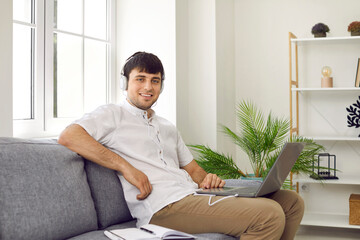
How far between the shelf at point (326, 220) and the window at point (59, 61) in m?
1.84

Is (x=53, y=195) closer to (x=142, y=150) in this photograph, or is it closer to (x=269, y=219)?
(x=142, y=150)

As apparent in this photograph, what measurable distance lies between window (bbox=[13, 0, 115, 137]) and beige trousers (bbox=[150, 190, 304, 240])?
1047 mm

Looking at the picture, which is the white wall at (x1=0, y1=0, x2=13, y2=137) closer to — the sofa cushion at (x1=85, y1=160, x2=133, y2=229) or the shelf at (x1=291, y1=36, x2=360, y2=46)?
the sofa cushion at (x1=85, y1=160, x2=133, y2=229)

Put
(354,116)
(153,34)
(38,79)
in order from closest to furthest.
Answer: (38,79) < (153,34) < (354,116)

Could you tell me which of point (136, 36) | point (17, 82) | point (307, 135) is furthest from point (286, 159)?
point (307, 135)

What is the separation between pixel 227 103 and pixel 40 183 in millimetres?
2466

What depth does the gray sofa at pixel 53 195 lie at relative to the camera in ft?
5.29

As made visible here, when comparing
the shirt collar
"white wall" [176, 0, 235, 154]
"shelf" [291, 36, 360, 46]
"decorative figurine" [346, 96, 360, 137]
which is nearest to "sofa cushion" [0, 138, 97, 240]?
the shirt collar

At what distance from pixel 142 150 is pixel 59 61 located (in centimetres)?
99

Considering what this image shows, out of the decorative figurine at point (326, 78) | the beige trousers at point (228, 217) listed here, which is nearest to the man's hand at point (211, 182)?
the beige trousers at point (228, 217)

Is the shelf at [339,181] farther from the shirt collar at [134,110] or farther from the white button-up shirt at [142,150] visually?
the shirt collar at [134,110]

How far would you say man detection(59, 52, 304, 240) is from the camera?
6.44 ft

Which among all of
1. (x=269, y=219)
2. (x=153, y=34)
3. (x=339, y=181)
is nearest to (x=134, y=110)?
(x=269, y=219)

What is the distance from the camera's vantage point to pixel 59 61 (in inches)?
113
